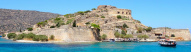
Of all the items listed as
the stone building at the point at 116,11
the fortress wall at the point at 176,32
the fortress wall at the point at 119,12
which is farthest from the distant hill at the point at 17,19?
the fortress wall at the point at 176,32

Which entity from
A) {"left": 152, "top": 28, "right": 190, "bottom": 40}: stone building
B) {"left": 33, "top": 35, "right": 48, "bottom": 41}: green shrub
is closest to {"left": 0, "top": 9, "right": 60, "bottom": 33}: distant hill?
{"left": 33, "top": 35, "right": 48, "bottom": 41}: green shrub

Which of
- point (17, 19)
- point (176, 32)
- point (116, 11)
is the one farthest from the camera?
point (17, 19)

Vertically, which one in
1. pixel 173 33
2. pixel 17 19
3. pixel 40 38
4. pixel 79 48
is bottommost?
pixel 79 48

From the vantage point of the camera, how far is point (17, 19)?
353 ft

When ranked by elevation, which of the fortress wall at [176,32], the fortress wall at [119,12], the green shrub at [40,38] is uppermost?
the fortress wall at [119,12]

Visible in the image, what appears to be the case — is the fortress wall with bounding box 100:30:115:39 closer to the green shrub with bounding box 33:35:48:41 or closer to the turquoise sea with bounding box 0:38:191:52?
the green shrub with bounding box 33:35:48:41

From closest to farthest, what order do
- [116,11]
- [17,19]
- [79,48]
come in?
[79,48] < [116,11] < [17,19]

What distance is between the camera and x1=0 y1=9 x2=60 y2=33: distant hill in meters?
101

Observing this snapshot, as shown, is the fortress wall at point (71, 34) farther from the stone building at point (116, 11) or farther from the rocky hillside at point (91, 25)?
→ the stone building at point (116, 11)

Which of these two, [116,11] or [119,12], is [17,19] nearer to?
[116,11]

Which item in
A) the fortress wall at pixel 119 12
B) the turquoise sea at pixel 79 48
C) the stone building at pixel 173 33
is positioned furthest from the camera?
the fortress wall at pixel 119 12

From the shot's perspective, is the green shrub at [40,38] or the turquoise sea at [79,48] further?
the green shrub at [40,38]

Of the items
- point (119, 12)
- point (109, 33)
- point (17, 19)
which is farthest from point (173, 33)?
point (17, 19)

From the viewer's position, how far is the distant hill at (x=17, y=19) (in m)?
101
